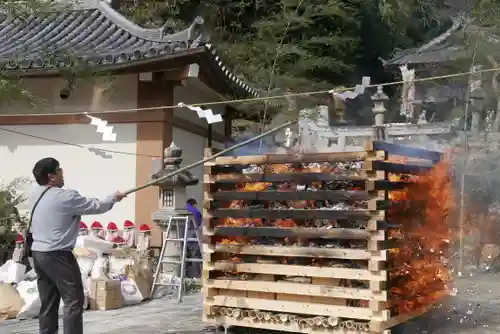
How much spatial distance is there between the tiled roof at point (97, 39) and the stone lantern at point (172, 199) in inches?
76.8

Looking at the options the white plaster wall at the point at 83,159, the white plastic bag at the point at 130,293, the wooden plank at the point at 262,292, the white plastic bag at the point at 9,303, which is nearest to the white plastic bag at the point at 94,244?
the white plastic bag at the point at 130,293

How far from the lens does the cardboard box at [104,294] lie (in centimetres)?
896

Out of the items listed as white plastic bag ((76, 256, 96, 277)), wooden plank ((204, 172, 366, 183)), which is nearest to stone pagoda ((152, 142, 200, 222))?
white plastic bag ((76, 256, 96, 277))

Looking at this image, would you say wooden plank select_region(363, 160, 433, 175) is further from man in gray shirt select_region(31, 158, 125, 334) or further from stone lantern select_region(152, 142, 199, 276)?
stone lantern select_region(152, 142, 199, 276)

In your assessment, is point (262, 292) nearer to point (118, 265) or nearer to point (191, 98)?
point (118, 265)

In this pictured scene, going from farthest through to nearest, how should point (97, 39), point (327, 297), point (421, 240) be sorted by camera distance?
1. point (97, 39)
2. point (421, 240)
3. point (327, 297)

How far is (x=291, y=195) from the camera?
688cm

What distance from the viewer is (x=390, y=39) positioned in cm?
2941

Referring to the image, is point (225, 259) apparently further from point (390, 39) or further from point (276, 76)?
point (390, 39)

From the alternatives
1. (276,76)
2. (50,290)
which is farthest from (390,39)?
(50,290)

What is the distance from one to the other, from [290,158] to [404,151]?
1.31 m

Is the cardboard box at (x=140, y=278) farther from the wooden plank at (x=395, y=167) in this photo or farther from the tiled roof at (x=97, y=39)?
the wooden plank at (x=395, y=167)

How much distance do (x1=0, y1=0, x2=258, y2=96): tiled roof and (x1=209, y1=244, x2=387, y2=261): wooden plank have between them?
5.01 m

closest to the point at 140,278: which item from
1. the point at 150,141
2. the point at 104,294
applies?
the point at 104,294
